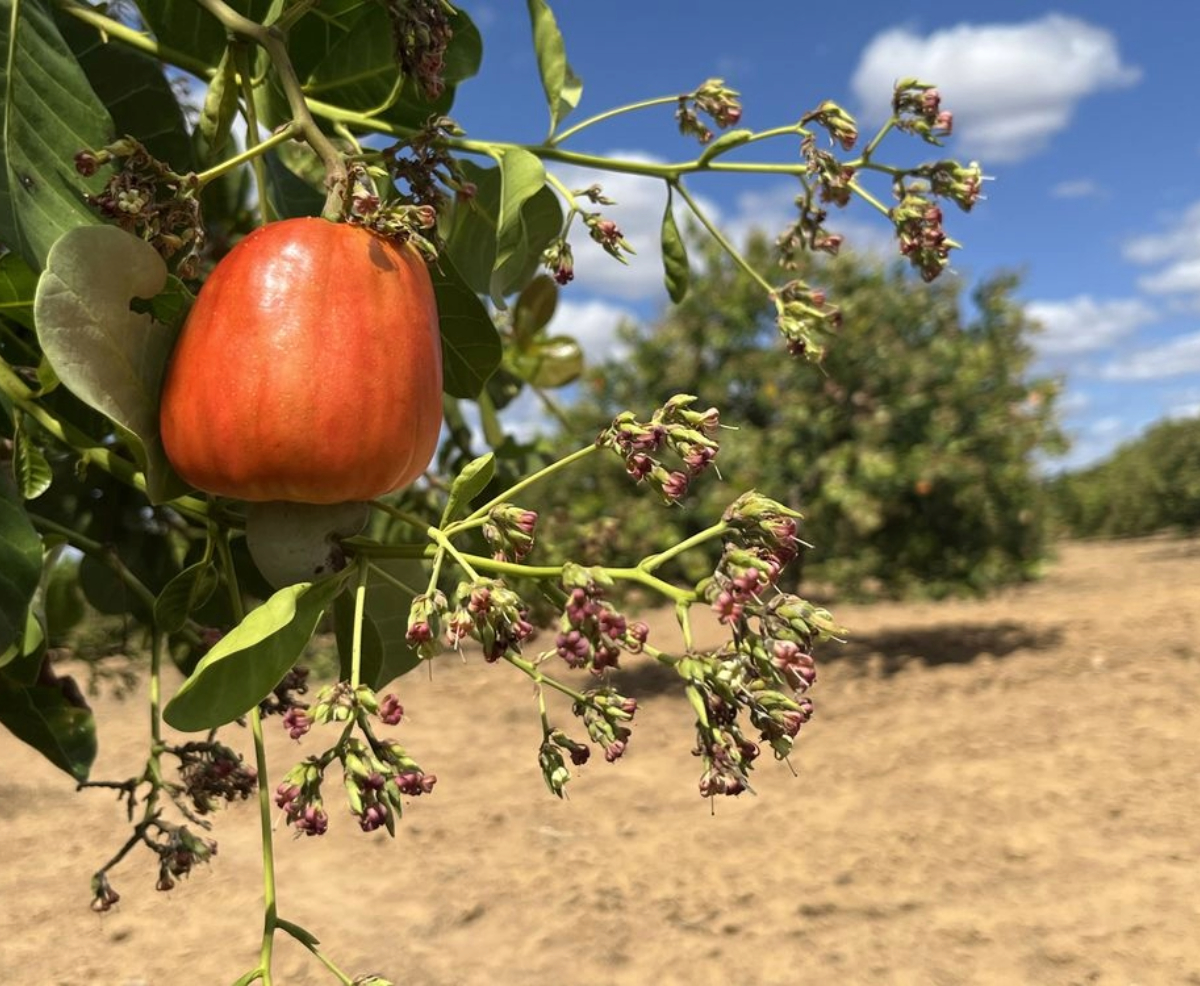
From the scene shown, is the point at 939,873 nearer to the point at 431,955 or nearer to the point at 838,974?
the point at 838,974

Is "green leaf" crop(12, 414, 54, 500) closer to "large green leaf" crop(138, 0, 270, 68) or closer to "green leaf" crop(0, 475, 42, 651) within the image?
"green leaf" crop(0, 475, 42, 651)

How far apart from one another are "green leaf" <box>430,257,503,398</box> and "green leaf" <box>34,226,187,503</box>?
21 cm

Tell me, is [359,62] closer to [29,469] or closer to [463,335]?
[463,335]

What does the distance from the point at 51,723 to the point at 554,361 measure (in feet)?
4.06

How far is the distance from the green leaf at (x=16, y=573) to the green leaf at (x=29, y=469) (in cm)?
13

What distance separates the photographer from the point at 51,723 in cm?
115

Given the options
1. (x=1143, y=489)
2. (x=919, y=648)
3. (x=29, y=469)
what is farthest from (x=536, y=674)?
(x=1143, y=489)

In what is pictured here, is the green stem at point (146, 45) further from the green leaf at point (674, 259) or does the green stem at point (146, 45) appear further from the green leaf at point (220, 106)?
the green leaf at point (674, 259)

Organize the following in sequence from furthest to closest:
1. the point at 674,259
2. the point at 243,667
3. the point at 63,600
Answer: the point at 63,600, the point at 674,259, the point at 243,667

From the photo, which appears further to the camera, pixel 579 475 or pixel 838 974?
pixel 579 475

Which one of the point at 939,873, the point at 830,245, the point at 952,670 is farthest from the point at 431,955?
the point at 952,670

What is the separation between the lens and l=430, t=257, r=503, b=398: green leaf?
0.84 metres

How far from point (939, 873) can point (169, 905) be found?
2.13 m

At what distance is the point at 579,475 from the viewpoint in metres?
6.55
